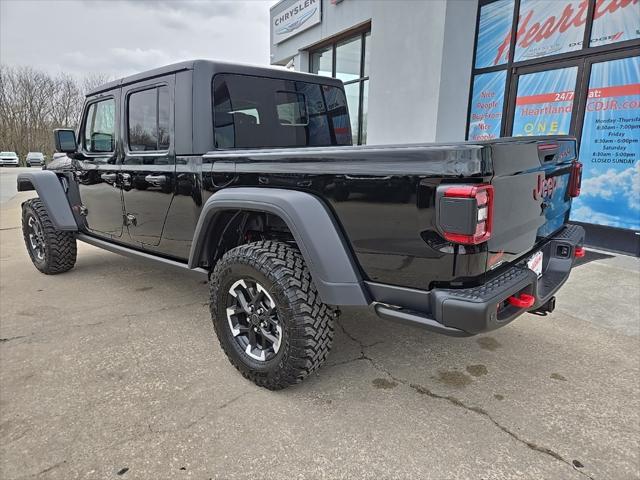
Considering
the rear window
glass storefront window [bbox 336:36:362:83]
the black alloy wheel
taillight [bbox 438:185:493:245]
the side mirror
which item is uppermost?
glass storefront window [bbox 336:36:362:83]

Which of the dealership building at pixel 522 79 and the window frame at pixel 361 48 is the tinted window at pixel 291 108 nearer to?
the dealership building at pixel 522 79

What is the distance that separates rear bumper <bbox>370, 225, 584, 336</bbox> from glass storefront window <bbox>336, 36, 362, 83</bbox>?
8.89m

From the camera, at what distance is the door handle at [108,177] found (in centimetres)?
359

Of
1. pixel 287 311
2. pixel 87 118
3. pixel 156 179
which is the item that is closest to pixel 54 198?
pixel 87 118

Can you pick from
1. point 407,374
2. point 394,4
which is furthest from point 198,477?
point 394,4

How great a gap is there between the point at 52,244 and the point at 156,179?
211 cm

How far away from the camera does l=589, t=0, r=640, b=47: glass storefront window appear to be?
527cm

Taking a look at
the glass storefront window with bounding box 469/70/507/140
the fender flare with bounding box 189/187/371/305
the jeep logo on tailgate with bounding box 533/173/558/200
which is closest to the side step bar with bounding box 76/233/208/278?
the fender flare with bounding box 189/187/371/305

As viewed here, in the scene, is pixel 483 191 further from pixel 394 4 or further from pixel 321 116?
pixel 394 4

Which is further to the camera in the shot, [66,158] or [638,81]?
[638,81]

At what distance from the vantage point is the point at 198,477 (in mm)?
1819

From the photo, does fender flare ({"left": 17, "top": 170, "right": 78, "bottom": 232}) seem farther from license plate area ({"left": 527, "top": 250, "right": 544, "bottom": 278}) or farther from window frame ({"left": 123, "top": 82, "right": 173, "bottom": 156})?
license plate area ({"left": 527, "top": 250, "right": 544, "bottom": 278})

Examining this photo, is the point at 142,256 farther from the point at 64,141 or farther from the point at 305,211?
the point at 305,211

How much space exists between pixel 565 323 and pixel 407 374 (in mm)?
1665
